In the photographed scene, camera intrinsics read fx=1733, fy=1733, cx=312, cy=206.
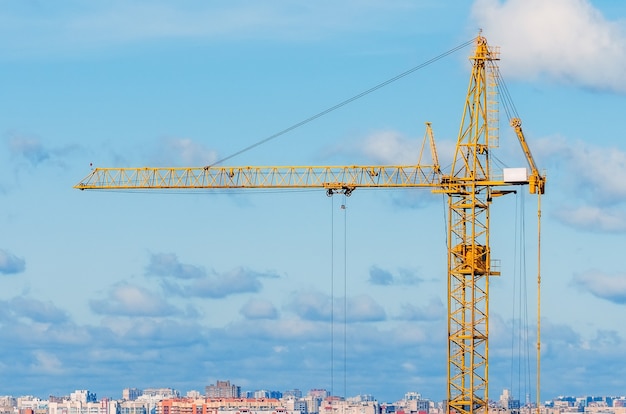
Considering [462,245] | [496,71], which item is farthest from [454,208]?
[496,71]

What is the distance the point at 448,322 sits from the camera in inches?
4006

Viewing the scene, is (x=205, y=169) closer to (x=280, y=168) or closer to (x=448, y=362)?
(x=280, y=168)

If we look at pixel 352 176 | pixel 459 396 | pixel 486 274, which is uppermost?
pixel 352 176

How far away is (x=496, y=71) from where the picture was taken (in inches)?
4102

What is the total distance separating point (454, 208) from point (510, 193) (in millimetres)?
3531

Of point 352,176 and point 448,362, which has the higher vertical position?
point 352,176

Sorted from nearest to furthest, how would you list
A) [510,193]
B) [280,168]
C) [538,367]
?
[538,367], [510,193], [280,168]

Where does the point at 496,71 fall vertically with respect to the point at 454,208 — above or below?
above

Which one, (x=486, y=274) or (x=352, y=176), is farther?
(x=352, y=176)

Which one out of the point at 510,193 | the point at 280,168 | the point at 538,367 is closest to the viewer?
the point at 538,367

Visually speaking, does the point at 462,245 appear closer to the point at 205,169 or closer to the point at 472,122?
the point at 472,122

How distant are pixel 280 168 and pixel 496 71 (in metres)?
15.8

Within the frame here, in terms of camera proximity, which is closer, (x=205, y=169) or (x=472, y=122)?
(x=472, y=122)

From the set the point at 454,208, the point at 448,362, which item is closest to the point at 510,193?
the point at 454,208
